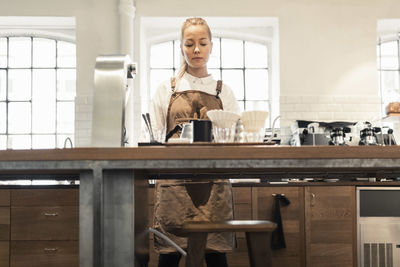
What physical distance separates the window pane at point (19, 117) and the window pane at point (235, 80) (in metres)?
2.06

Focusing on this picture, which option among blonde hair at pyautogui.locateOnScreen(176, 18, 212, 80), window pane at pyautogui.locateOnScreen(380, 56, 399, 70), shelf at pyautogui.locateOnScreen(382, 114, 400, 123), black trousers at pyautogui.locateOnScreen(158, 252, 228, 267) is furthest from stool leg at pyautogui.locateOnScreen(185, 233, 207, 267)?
window pane at pyautogui.locateOnScreen(380, 56, 399, 70)

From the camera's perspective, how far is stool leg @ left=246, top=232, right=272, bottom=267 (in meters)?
1.82

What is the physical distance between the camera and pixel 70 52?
A: 5863 millimetres

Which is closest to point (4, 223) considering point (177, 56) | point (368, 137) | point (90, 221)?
point (177, 56)

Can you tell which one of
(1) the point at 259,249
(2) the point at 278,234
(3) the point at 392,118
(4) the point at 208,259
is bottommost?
(2) the point at 278,234

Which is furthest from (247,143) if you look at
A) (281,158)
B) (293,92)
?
(293,92)

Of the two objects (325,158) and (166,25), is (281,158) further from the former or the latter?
(166,25)

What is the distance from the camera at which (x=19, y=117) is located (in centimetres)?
582

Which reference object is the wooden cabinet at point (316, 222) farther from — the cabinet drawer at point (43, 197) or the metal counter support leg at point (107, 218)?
the metal counter support leg at point (107, 218)

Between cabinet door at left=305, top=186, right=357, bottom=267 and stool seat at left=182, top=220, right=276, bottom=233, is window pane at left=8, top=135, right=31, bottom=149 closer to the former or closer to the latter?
cabinet door at left=305, top=186, right=357, bottom=267

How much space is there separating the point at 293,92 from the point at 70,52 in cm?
232

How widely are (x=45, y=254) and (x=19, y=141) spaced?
1.72 m

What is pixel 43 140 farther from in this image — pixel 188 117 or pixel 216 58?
pixel 188 117

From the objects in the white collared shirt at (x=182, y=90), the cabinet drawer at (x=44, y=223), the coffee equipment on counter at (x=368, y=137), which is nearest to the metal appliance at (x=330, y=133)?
the coffee equipment on counter at (x=368, y=137)
